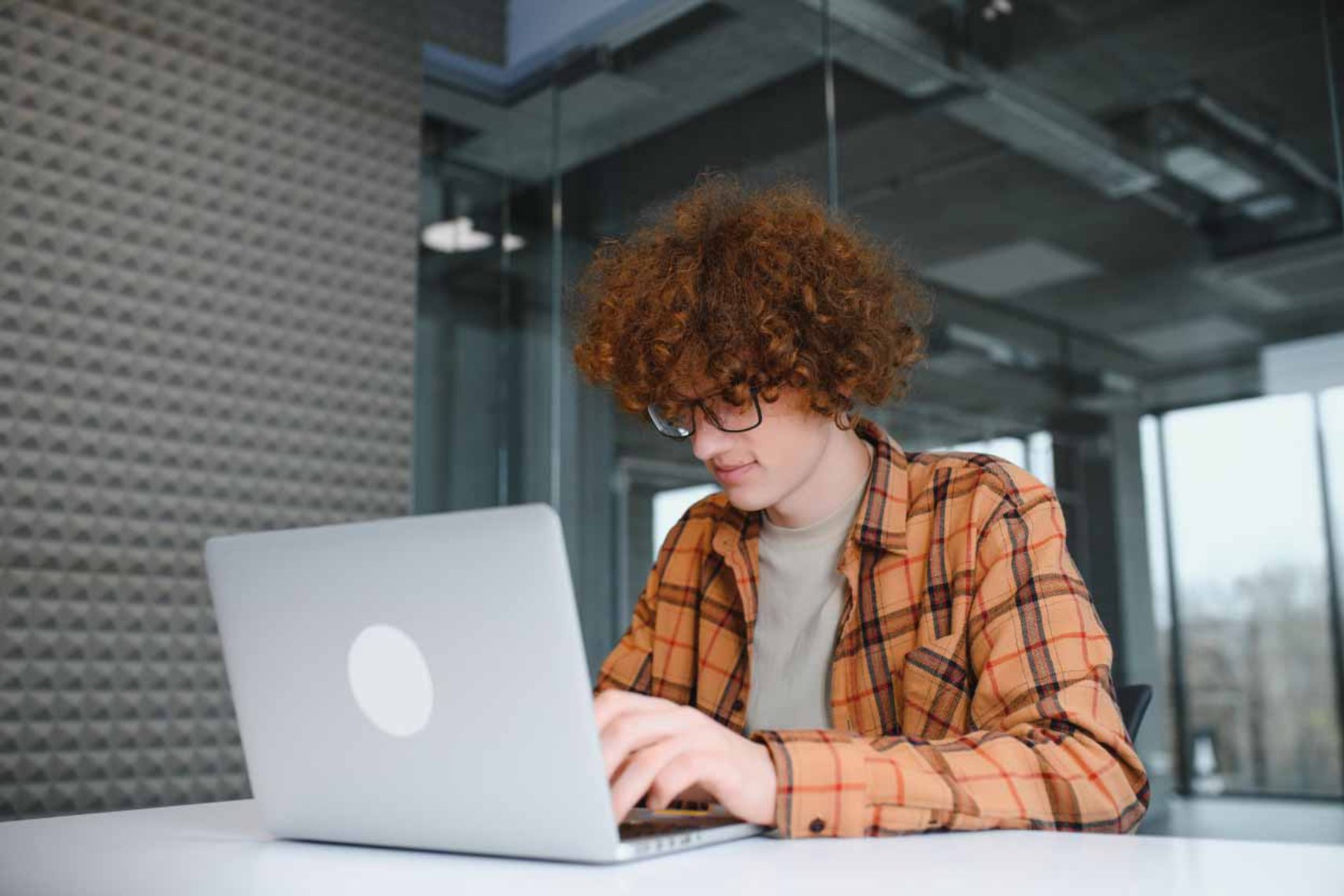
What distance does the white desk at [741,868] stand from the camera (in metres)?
0.82

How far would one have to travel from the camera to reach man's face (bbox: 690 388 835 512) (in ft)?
5.20

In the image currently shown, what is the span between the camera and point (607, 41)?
3.89 m

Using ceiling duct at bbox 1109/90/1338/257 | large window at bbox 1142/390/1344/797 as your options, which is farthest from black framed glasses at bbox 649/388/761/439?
ceiling duct at bbox 1109/90/1338/257

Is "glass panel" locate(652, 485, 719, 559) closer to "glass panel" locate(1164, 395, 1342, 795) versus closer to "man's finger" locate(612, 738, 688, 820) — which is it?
"glass panel" locate(1164, 395, 1342, 795)

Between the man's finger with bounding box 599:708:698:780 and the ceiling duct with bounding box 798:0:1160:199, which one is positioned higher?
the ceiling duct with bounding box 798:0:1160:199

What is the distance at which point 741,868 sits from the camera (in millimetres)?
890

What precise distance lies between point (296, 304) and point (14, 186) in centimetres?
77

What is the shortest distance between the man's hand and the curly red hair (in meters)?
0.69

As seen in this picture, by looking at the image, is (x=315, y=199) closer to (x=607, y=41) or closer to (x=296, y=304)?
(x=296, y=304)

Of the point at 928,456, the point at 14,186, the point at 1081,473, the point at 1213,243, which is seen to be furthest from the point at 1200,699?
the point at 14,186

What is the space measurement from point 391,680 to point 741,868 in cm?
31

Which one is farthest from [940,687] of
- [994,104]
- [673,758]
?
[994,104]

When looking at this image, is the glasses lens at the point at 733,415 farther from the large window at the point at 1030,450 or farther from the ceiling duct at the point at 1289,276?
the ceiling duct at the point at 1289,276

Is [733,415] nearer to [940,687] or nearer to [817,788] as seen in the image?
[940,687]
